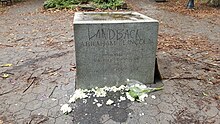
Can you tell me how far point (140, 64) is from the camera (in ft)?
10.7

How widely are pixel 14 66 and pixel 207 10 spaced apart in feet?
31.2

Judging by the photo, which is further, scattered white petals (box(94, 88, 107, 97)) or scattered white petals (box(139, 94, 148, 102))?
scattered white petals (box(94, 88, 107, 97))

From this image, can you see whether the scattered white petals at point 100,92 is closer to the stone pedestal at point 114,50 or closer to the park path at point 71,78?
the stone pedestal at point 114,50

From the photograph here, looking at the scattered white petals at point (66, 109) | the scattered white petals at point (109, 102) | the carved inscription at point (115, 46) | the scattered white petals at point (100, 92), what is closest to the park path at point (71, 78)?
the scattered white petals at point (66, 109)

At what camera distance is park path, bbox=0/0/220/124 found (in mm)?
2715

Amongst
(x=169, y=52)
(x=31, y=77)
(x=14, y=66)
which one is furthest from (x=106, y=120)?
(x=169, y=52)

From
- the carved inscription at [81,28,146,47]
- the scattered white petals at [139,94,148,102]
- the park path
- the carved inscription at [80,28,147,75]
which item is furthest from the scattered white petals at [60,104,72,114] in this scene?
the scattered white petals at [139,94,148,102]

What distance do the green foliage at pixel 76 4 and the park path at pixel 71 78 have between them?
3.75 metres

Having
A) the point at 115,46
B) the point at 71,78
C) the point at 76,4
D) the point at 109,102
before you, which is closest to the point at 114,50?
the point at 115,46

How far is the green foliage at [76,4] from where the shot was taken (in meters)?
10.2

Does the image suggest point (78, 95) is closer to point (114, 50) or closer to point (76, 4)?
point (114, 50)

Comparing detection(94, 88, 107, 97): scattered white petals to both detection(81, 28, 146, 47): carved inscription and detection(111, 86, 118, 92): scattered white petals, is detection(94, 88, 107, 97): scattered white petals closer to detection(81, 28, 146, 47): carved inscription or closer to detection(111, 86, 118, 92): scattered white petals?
detection(111, 86, 118, 92): scattered white petals

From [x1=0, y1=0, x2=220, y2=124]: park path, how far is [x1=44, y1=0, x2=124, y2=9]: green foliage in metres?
3.75

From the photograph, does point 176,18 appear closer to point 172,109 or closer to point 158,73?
point 158,73
